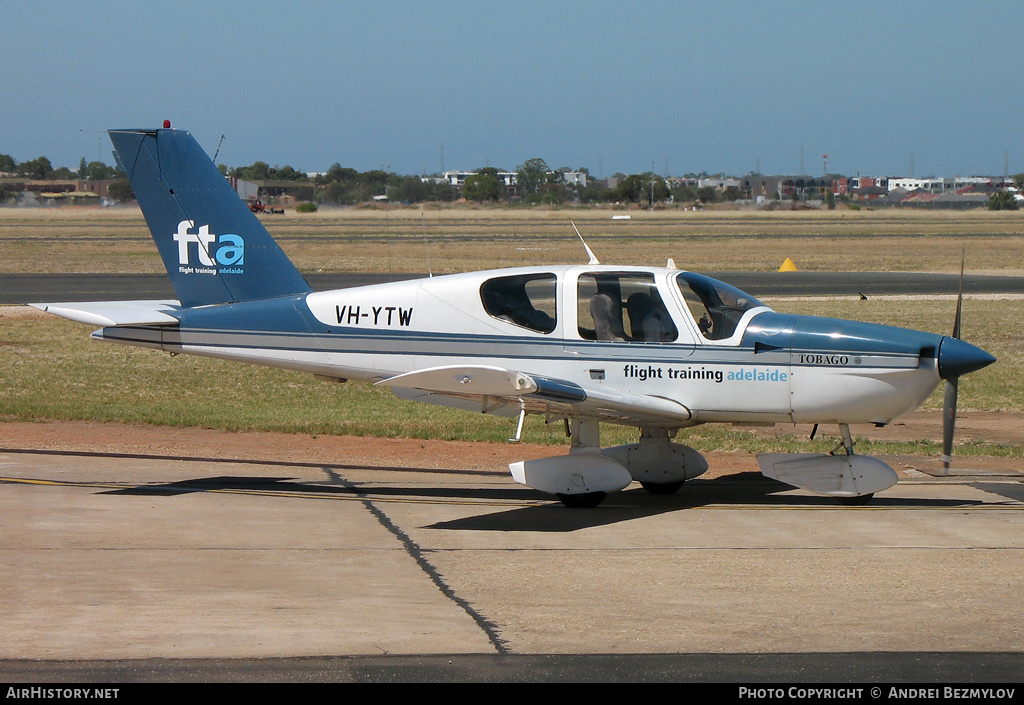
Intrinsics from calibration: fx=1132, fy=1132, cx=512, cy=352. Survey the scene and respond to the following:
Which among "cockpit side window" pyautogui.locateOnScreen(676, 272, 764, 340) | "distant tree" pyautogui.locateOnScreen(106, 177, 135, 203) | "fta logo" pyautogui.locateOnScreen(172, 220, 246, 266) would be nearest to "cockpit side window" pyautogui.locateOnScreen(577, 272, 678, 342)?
"cockpit side window" pyautogui.locateOnScreen(676, 272, 764, 340)

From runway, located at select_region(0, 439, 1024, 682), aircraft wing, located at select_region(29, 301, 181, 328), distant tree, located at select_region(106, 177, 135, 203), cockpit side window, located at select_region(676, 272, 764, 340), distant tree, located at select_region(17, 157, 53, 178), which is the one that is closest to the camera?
runway, located at select_region(0, 439, 1024, 682)

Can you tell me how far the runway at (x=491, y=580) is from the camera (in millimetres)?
6320

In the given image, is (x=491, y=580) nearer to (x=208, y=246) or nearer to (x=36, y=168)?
(x=208, y=246)

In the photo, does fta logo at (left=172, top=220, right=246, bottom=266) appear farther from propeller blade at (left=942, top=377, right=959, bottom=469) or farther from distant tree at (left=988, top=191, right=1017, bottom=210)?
distant tree at (left=988, top=191, right=1017, bottom=210)

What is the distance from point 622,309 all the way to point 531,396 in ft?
5.18

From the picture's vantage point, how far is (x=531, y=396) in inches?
376

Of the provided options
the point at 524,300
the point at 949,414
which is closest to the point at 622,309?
the point at 524,300

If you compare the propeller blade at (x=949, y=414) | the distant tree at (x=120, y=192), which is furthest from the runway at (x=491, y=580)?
the distant tree at (x=120, y=192)

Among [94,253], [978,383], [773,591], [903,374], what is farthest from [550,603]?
[94,253]

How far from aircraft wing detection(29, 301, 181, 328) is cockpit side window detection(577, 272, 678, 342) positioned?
4242 millimetres

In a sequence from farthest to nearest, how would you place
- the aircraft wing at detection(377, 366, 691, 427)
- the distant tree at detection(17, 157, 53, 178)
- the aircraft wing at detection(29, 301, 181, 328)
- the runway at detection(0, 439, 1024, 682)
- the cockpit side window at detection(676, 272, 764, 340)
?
the distant tree at detection(17, 157, 53, 178) < the aircraft wing at detection(29, 301, 181, 328) < the cockpit side window at detection(676, 272, 764, 340) < the aircraft wing at detection(377, 366, 691, 427) < the runway at detection(0, 439, 1024, 682)

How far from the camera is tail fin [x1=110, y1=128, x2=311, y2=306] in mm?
11883
